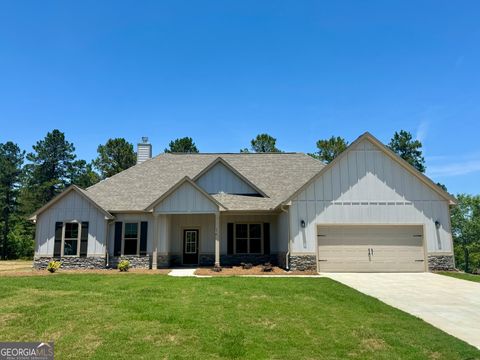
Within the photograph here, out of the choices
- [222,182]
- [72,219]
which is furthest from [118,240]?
[222,182]

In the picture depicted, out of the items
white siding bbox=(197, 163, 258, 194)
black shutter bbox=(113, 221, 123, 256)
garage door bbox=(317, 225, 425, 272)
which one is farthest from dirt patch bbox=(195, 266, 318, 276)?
white siding bbox=(197, 163, 258, 194)

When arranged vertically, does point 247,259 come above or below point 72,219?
below

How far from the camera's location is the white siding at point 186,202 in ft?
56.0

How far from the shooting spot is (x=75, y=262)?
17.4m

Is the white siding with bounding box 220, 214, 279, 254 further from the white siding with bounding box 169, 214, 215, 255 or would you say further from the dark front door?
the dark front door

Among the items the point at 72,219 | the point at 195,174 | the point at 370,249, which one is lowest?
the point at 370,249

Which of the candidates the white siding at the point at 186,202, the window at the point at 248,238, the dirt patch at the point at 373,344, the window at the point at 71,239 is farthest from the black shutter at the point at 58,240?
the dirt patch at the point at 373,344

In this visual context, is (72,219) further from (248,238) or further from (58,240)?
(248,238)

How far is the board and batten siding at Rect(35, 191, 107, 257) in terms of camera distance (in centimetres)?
1758

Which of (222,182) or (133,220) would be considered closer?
(133,220)

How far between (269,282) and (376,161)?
8.65m

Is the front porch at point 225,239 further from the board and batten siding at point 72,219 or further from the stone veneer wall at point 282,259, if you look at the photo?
the board and batten siding at point 72,219

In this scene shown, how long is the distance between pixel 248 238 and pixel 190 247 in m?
3.36
